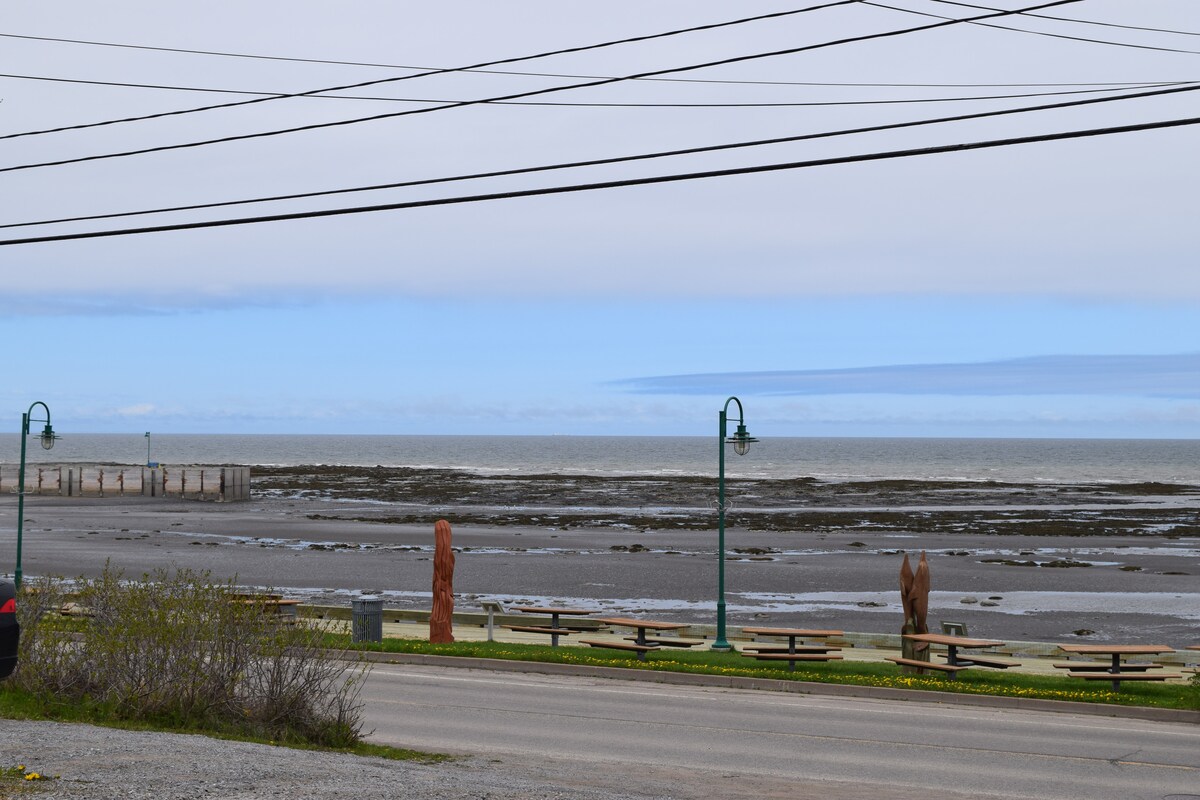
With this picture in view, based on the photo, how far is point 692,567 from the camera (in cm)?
4647

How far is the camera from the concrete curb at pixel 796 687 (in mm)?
17125

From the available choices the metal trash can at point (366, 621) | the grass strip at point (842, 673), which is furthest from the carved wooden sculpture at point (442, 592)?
the metal trash can at point (366, 621)

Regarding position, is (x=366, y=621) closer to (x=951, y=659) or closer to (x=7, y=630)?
(x=951, y=659)

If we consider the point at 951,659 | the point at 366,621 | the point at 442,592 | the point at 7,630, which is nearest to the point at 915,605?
the point at 951,659

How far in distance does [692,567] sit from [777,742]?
3250cm

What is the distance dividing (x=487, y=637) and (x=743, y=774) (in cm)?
1348

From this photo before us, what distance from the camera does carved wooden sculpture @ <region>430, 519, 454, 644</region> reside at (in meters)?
22.7

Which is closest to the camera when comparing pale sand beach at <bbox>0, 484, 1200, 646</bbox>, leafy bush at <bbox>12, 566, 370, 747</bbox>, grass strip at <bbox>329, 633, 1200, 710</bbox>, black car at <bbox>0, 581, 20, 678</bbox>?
black car at <bbox>0, 581, 20, 678</bbox>

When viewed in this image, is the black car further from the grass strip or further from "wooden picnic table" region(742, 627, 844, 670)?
"wooden picnic table" region(742, 627, 844, 670)

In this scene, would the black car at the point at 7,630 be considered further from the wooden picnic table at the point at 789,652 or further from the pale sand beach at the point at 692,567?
the pale sand beach at the point at 692,567

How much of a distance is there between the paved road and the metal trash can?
4160 mm

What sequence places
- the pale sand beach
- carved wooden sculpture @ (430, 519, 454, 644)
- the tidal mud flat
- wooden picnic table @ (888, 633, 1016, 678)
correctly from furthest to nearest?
the tidal mud flat < the pale sand beach < carved wooden sculpture @ (430, 519, 454, 644) < wooden picnic table @ (888, 633, 1016, 678)

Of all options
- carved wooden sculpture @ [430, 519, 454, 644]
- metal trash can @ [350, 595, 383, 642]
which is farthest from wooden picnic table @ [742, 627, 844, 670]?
metal trash can @ [350, 595, 383, 642]

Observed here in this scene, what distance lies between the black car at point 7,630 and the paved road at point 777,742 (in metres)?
3.83
